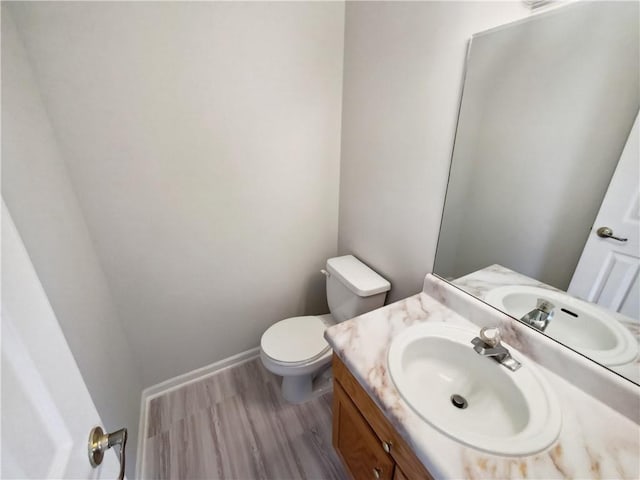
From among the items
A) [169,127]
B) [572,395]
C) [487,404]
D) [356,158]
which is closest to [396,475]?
[487,404]

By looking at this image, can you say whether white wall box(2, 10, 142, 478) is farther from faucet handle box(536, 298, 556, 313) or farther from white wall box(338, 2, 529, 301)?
faucet handle box(536, 298, 556, 313)

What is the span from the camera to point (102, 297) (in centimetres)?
119

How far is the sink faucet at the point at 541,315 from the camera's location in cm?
87

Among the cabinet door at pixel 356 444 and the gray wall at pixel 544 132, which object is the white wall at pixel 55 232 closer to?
the cabinet door at pixel 356 444

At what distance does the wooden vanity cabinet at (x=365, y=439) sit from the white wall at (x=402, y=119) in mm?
620

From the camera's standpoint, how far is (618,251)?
0.73 metres

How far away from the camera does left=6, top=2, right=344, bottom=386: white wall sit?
1.07m

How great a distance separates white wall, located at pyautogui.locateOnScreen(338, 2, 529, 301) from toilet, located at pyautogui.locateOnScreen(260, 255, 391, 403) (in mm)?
118

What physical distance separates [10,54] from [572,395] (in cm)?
195

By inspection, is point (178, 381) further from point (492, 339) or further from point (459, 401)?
point (492, 339)

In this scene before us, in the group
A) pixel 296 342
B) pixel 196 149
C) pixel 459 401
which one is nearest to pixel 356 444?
pixel 459 401

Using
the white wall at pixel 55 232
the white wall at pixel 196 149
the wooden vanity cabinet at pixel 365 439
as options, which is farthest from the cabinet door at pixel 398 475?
the white wall at pixel 196 149

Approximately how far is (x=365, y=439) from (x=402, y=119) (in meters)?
1.27

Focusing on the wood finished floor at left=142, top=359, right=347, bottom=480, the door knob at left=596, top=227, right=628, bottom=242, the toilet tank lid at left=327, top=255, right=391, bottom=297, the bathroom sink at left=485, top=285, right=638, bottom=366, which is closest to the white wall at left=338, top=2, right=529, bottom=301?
the toilet tank lid at left=327, top=255, right=391, bottom=297
